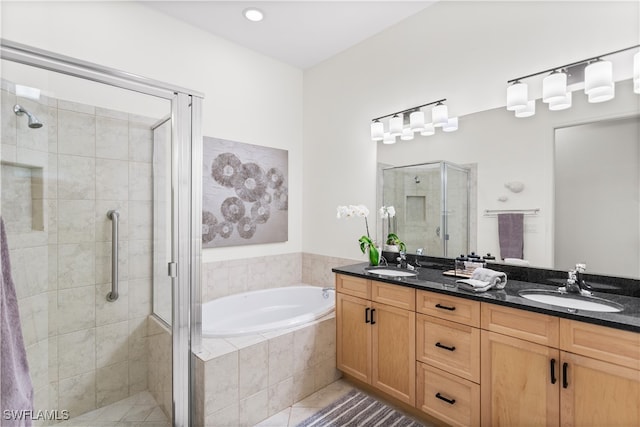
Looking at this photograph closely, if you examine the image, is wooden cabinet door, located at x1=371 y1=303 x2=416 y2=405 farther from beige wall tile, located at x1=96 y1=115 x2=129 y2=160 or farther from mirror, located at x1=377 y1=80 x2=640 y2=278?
beige wall tile, located at x1=96 y1=115 x2=129 y2=160

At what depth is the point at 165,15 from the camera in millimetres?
2492

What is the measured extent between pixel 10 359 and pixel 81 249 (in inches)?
45.0

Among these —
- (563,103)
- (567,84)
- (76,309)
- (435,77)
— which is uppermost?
(435,77)

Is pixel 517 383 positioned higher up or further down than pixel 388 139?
further down

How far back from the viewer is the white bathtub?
256 cm

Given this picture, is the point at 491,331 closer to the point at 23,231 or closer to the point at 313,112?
the point at 23,231

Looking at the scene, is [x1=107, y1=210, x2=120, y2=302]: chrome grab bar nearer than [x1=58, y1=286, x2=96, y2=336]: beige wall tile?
No

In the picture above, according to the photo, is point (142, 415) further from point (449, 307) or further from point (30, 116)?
point (449, 307)

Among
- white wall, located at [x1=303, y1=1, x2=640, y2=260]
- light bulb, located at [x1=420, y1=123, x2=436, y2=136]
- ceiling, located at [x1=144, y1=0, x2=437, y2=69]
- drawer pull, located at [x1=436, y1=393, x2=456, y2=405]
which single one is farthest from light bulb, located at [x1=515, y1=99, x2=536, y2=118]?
drawer pull, located at [x1=436, y1=393, x2=456, y2=405]

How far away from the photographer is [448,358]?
66.5 inches

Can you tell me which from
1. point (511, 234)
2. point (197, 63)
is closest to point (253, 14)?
point (197, 63)

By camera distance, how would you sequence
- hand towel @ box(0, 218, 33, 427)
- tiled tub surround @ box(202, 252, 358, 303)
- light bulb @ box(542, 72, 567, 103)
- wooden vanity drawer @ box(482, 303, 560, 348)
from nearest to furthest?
hand towel @ box(0, 218, 33, 427), wooden vanity drawer @ box(482, 303, 560, 348), light bulb @ box(542, 72, 567, 103), tiled tub surround @ box(202, 252, 358, 303)

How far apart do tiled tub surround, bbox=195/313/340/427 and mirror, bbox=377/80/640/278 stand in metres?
1.17

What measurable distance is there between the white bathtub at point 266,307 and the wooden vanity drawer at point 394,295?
529mm
